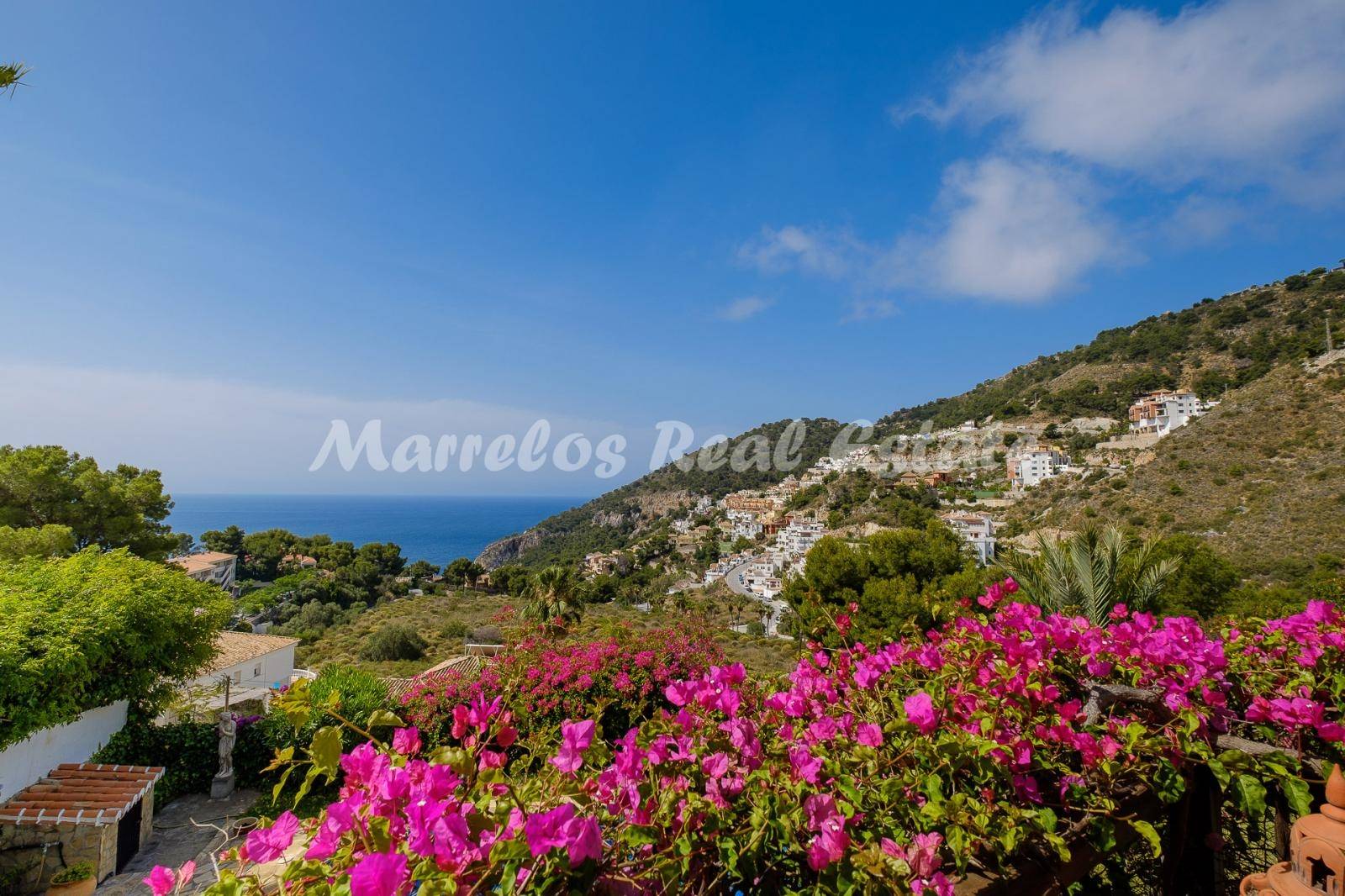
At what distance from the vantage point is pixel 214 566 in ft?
119

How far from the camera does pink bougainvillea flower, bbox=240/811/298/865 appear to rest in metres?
0.89

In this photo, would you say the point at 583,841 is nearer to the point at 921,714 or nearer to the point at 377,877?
the point at 377,877

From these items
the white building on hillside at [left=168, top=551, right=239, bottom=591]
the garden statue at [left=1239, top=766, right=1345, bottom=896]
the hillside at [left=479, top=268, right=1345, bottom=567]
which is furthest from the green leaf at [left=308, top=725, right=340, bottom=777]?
the white building on hillside at [left=168, top=551, right=239, bottom=591]

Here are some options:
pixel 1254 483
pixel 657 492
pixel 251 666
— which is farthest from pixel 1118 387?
pixel 251 666

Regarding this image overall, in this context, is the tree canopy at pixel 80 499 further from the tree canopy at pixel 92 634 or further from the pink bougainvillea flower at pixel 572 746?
the pink bougainvillea flower at pixel 572 746

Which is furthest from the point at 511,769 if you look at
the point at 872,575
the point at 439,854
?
the point at 872,575

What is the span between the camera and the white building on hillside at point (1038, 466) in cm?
4494

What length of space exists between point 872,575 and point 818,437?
2940 inches

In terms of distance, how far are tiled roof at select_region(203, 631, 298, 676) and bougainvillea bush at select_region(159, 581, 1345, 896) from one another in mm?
15590

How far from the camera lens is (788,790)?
3.58 ft

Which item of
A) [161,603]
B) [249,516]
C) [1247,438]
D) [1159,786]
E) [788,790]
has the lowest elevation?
[249,516]

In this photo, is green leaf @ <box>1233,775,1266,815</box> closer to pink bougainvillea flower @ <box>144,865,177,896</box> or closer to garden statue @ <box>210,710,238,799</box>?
pink bougainvillea flower @ <box>144,865,177,896</box>

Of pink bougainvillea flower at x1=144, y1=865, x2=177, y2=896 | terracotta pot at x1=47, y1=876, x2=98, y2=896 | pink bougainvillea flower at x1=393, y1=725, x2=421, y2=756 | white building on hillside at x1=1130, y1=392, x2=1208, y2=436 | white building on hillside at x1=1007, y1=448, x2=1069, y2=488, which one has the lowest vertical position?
terracotta pot at x1=47, y1=876, x2=98, y2=896

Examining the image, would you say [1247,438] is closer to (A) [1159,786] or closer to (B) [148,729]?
(A) [1159,786]
